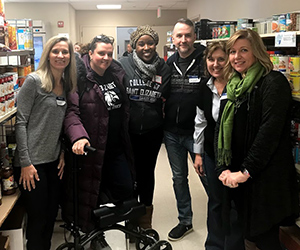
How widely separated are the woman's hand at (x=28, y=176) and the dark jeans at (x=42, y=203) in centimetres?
4

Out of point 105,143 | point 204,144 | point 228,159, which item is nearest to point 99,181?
point 105,143

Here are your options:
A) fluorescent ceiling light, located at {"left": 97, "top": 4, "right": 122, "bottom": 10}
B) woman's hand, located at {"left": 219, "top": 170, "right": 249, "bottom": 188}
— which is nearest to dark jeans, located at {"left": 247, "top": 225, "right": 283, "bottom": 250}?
woman's hand, located at {"left": 219, "top": 170, "right": 249, "bottom": 188}

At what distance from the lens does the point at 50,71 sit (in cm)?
209

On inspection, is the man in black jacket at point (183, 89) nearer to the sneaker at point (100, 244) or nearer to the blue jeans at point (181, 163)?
the blue jeans at point (181, 163)

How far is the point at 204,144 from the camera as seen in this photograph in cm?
224

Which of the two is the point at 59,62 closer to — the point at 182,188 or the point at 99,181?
the point at 99,181

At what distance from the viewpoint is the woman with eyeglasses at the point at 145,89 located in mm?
2432

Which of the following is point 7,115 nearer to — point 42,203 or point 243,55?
point 42,203

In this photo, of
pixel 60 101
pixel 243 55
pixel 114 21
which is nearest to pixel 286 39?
pixel 243 55

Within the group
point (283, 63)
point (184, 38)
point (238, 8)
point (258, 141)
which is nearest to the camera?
point (258, 141)

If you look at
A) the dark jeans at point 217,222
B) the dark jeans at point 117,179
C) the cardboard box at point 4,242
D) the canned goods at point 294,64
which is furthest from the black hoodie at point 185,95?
the cardboard box at point 4,242

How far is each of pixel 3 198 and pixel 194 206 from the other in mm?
1875

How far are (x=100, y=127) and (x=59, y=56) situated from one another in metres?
0.52

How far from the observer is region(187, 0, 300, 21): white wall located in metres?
3.25
